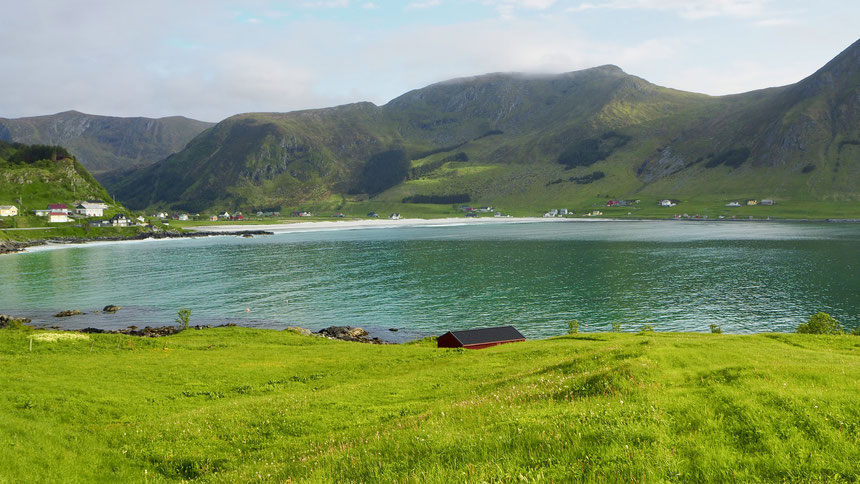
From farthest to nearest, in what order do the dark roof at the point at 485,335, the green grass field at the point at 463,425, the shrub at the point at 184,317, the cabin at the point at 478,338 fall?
1. the shrub at the point at 184,317
2. the dark roof at the point at 485,335
3. the cabin at the point at 478,338
4. the green grass field at the point at 463,425

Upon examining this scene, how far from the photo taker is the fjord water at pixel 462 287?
7769cm

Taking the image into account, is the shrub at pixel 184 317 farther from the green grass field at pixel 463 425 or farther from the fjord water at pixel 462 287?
the green grass field at pixel 463 425

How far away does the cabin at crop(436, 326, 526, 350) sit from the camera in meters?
53.5

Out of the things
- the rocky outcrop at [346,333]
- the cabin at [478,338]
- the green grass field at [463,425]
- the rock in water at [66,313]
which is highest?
the green grass field at [463,425]

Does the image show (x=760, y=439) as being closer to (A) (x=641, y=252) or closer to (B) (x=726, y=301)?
(B) (x=726, y=301)

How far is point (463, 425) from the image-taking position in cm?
1345

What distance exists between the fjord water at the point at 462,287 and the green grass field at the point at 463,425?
45.3 meters

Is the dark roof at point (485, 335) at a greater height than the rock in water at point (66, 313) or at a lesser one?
greater

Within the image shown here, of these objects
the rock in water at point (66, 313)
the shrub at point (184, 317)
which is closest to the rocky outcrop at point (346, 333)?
the shrub at point (184, 317)

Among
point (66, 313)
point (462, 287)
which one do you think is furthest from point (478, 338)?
point (66, 313)

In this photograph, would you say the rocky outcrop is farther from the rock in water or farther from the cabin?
the rock in water

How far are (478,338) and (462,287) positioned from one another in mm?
50537

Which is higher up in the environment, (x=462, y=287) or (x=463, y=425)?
(x=463, y=425)

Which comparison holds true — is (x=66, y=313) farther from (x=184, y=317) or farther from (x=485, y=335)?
(x=485, y=335)
